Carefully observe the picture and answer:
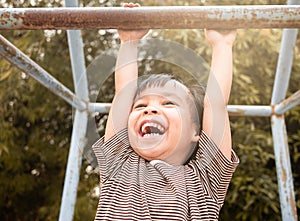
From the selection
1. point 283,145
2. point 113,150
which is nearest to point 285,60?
point 283,145

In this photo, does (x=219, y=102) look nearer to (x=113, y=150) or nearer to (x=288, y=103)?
(x=113, y=150)

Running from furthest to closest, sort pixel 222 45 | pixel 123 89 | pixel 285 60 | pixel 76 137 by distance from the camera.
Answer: pixel 76 137
pixel 285 60
pixel 123 89
pixel 222 45

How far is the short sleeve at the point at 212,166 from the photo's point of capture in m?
0.83

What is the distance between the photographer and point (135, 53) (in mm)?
901

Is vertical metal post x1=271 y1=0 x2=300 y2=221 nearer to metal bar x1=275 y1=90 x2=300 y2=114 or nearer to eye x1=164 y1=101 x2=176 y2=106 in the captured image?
metal bar x1=275 y1=90 x2=300 y2=114

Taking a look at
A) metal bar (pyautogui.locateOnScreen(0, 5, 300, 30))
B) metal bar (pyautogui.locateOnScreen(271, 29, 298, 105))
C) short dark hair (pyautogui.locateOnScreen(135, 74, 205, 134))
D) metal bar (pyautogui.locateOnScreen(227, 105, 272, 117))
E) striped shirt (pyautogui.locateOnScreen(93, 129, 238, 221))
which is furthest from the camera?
metal bar (pyautogui.locateOnScreen(227, 105, 272, 117))

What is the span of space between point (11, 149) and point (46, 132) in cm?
20

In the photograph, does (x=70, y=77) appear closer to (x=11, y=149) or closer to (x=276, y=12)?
(x=11, y=149)

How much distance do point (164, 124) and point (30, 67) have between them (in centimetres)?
28

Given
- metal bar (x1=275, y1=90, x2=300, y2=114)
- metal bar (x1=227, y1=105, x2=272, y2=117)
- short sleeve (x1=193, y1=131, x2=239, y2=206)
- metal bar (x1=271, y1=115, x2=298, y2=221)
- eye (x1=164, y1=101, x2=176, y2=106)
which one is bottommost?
metal bar (x1=271, y1=115, x2=298, y2=221)

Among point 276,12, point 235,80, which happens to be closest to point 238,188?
point 235,80

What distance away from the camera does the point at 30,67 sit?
93cm

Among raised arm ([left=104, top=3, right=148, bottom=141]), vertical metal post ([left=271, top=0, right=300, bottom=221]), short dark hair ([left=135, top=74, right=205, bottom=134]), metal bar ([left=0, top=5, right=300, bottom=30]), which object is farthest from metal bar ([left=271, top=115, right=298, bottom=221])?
metal bar ([left=0, top=5, right=300, bottom=30])

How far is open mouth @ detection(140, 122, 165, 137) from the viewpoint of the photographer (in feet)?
2.72
